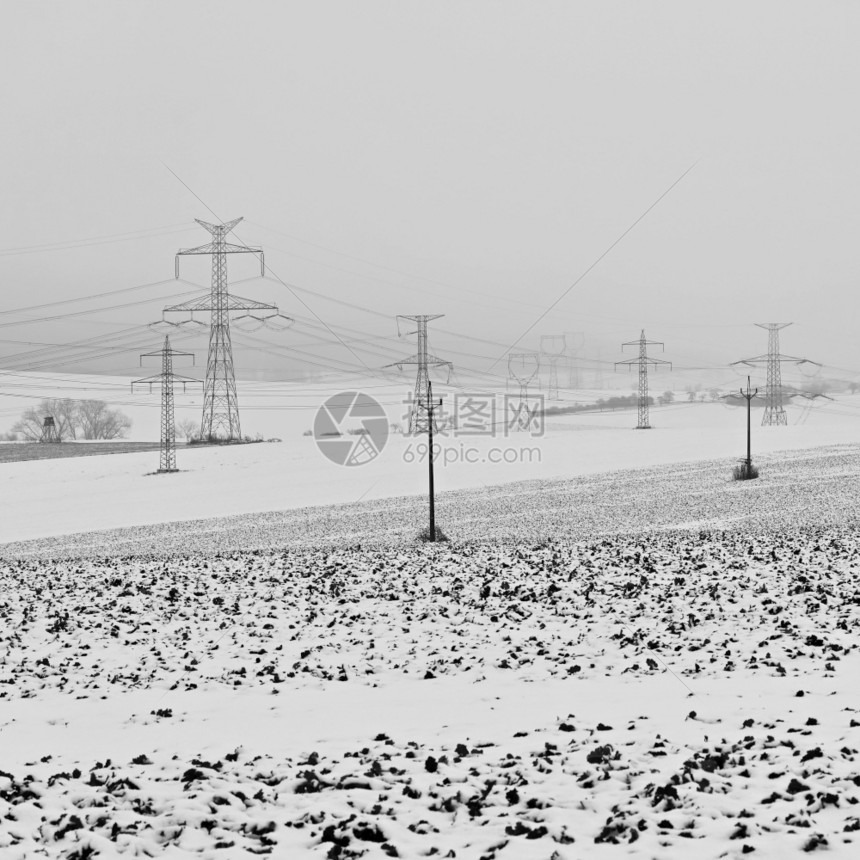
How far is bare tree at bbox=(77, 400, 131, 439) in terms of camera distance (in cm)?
13275

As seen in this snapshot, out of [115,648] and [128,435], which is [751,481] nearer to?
[115,648]

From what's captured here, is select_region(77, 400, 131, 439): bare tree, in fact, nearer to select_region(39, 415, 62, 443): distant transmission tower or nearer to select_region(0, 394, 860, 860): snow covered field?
select_region(39, 415, 62, 443): distant transmission tower

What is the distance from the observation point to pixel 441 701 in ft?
40.4

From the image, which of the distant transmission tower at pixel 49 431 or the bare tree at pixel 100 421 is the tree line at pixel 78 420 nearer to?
the bare tree at pixel 100 421

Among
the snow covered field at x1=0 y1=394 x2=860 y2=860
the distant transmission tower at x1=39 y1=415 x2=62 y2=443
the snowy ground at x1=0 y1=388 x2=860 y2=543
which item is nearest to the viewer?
the snow covered field at x1=0 y1=394 x2=860 y2=860

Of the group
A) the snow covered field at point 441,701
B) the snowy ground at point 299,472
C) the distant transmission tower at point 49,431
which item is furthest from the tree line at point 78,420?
the snow covered field at point 441,701

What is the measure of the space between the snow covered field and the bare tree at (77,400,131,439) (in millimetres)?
109525

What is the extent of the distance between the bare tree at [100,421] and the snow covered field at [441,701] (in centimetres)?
10952

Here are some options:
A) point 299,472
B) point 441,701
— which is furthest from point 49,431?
point 441,701

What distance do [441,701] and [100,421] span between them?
131 metres

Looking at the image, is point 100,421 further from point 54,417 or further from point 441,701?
point 441,701

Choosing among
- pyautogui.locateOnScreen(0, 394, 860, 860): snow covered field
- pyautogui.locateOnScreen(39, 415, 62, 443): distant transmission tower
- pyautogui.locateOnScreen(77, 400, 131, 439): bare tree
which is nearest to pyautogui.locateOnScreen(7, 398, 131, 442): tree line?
pyautogui.locateOnScreen(77, 400, 131, 439): bare tree

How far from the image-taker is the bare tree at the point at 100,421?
132750mm

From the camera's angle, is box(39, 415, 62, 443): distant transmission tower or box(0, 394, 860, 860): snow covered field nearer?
box(0, 394, 860, 860): snow covered field
